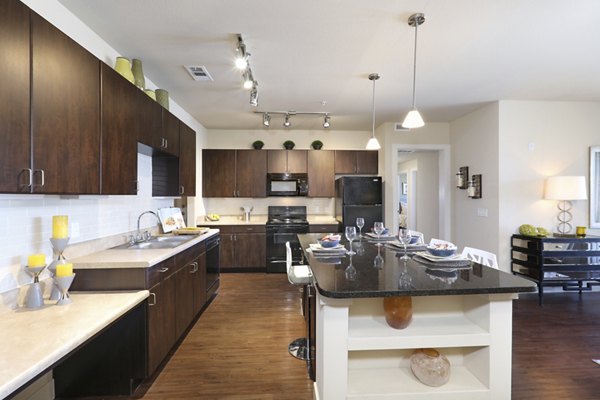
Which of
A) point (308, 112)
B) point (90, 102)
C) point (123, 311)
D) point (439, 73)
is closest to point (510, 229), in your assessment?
point (439, 73)

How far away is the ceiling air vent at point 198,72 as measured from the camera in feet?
9.60

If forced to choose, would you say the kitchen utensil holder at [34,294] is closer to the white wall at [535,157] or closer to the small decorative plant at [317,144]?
the small decorative plant at [317,144]

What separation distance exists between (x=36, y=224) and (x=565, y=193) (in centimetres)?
526

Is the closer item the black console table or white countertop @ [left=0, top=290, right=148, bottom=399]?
white countertop @ [left=0, top=290, right=148, bottom=399]

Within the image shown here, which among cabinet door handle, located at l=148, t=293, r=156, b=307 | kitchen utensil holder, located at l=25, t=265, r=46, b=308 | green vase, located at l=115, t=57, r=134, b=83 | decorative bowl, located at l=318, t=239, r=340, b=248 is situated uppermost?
green vase, located at l=115, t=57, r=134, b=83

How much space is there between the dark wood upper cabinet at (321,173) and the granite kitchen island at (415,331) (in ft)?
12.1

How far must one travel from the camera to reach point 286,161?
539 cm

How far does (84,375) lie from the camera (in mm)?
1918

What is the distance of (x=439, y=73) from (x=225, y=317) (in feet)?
11.6

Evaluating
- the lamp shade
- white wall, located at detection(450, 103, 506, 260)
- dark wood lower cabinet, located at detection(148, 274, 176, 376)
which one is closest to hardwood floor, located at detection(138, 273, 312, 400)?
dark wood lower cabinet, located at detection(148, 274, 176, 376)

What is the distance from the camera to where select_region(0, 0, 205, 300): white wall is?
1.61m

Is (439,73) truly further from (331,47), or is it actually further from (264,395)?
(264,395)

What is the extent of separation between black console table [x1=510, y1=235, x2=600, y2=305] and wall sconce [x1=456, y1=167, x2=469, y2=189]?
119 centimetres

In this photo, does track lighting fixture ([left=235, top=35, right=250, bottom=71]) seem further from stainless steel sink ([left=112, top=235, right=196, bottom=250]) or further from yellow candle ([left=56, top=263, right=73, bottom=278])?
yellow candle ([left=56, top=263, right=73, bottom=278])
